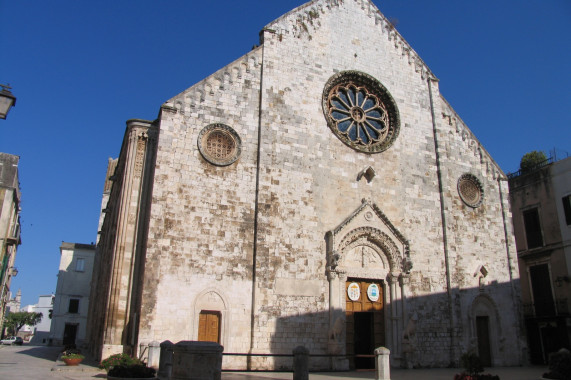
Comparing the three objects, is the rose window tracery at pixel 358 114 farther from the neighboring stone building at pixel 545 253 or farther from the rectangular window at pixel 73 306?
the rectangular window at pixel 73 306

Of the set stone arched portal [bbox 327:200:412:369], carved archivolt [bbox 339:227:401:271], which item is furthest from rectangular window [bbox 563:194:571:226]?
carved archivolt [bbox 339:227:401:271]

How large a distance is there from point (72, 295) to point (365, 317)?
36.2 meters

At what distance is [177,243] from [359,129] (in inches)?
378

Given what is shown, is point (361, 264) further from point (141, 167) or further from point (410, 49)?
point (410, 49)

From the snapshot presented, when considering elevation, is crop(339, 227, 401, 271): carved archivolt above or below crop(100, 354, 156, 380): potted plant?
above

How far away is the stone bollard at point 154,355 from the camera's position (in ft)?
41.2

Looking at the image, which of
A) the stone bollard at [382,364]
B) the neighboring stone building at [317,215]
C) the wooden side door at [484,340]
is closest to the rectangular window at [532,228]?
the neighboring stone building at [317,215]

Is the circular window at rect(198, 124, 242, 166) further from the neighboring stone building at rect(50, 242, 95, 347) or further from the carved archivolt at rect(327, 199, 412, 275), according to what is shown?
the neighboring stone building at rect(50, 242, 95, 347)

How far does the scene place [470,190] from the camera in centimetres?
2173

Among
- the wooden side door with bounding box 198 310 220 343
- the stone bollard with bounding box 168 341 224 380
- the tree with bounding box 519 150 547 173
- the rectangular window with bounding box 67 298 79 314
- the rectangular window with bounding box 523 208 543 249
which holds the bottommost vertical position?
the stone bollard with bounding box 168 341 224 380

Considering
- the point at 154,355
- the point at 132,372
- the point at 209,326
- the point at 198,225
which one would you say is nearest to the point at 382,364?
the point at 209,326

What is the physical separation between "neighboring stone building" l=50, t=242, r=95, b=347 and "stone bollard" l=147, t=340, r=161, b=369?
34.6m

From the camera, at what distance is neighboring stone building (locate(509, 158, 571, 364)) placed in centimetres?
2336

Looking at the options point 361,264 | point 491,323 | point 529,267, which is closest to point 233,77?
point 361,264
